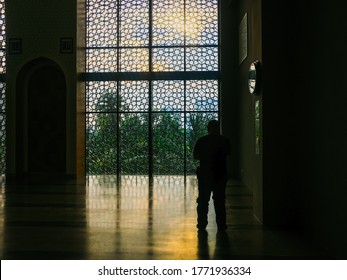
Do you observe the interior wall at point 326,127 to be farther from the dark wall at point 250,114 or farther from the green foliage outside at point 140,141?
the green foliage outside at point 140,141

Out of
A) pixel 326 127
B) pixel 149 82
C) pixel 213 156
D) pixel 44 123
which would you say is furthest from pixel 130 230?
pixel 44 123

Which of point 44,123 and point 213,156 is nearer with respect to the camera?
point 213,156

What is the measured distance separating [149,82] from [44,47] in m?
2.90

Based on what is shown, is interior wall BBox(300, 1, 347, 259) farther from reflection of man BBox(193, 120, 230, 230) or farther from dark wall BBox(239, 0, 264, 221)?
reflection of man BBox(193, 120, 230, 230)

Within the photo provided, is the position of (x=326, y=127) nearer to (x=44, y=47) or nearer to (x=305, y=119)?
(x=305, y=119)

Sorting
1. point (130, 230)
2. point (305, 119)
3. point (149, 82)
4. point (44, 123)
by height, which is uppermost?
point (149, 82)

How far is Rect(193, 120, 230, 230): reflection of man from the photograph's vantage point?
5.32 meters

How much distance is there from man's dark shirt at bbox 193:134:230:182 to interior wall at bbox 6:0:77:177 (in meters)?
6.83

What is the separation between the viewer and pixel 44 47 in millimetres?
11711

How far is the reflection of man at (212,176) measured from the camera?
5320 mm

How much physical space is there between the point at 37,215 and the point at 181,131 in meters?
6.22

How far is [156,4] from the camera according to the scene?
12320 millimetres

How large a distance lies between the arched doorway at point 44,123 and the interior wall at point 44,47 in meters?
0.27

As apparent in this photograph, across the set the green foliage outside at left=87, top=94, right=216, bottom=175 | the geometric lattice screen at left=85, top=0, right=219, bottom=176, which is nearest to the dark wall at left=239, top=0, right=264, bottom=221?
the geometric lattice screen at left=85, top=0, right=219, bottom=176
